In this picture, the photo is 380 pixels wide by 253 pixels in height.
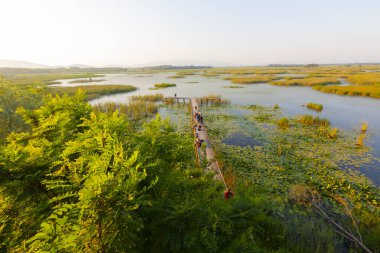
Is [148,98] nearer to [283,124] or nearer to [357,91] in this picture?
[283,124]

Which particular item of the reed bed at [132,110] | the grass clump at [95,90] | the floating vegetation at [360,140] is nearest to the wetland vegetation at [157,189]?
the floating vegetation at [360,140]

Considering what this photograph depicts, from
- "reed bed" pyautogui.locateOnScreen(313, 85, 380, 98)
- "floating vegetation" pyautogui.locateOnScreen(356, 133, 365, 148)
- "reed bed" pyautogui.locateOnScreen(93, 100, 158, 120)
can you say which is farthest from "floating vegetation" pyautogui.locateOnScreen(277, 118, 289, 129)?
"reed bed" pyautogui.locateOnScreen(313, 85, 380, 98)

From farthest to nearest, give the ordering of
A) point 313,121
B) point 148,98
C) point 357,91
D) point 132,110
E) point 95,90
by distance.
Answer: point 95,90
point 148,98
point 357,91
point 132,110
point 313,121

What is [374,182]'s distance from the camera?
34.5ft

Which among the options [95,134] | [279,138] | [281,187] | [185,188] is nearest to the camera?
[95,134]

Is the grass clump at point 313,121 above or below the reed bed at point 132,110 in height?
below

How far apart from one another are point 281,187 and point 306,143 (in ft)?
25.1

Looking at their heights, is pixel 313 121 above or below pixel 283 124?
above

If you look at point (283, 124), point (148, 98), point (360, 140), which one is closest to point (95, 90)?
point (148, 98)

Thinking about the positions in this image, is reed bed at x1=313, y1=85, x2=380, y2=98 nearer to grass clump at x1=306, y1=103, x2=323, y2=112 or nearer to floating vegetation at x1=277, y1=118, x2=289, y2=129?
grass clump at x1=306, y1=103, x2=323, y2=112

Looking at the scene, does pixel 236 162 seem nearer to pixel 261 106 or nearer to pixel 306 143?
pixel 306 143

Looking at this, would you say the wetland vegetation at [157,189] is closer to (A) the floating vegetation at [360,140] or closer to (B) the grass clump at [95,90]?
(A) the floating vegetation at [360,140]

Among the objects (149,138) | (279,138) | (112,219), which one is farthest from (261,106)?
(112,219)

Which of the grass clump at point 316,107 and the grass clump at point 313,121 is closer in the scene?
the grass clump at point 313,121
